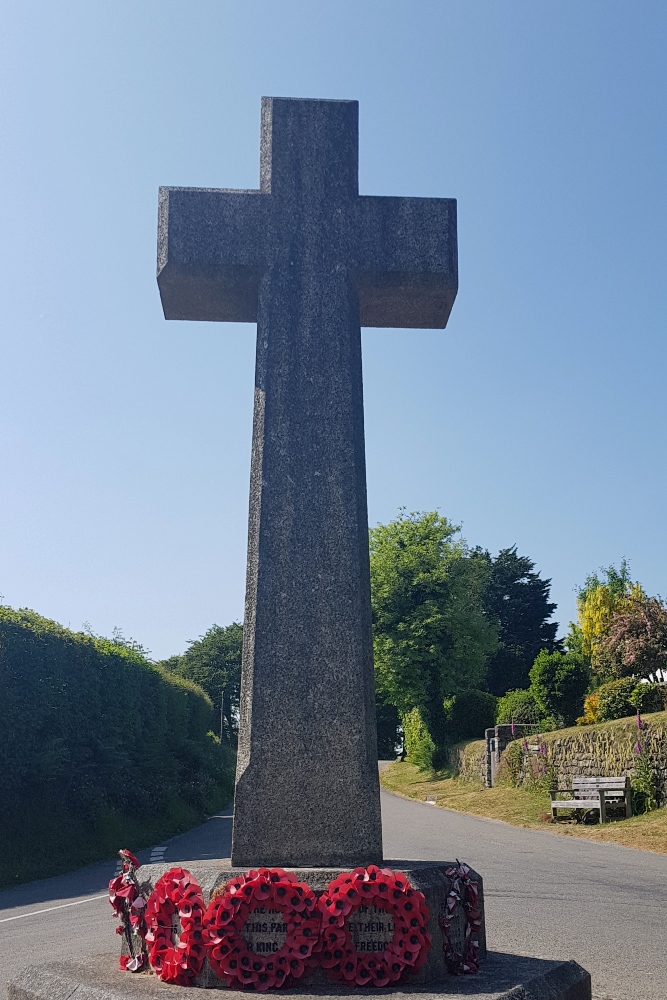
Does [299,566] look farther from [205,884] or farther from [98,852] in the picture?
[98,852]

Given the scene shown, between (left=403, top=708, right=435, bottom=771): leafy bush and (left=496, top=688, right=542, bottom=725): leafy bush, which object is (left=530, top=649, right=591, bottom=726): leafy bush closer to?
(left=496, top=688, right=542, bottom=725): leafy bush

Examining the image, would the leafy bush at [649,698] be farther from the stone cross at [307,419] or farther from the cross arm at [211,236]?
the cross arm at [211,236]

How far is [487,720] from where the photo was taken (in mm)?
34031

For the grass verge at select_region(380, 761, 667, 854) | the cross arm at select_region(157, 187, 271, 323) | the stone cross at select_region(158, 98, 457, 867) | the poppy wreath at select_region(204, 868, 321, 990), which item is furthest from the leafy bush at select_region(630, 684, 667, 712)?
the poppy wreath at select_region(204, 868, 321, 990)

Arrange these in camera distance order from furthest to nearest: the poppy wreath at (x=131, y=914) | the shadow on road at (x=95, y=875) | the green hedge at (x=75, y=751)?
the green hedge at (x=75, y=751), the shadow on road at (x=95, y=875), the poppy wreath at (x=131, y=914)

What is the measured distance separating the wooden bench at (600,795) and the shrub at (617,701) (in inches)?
180

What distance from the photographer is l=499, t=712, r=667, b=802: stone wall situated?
1708 cm

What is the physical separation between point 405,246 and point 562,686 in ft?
79.5

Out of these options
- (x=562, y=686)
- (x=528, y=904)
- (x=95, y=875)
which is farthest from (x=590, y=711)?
(x=528, y=904)

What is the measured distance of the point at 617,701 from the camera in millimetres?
21812

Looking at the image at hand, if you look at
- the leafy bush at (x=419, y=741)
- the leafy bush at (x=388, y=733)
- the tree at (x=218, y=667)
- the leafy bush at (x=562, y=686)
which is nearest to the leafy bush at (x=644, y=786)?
the leafy bush at (x=562, y=686)

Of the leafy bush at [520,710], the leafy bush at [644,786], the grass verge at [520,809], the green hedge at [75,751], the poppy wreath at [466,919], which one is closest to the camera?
the poppy wreath at [466,919]

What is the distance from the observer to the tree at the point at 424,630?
33.9 metres

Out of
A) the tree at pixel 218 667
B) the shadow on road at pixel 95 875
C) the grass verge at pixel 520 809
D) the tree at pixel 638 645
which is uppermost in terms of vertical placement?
the tree at pixel 218 667
